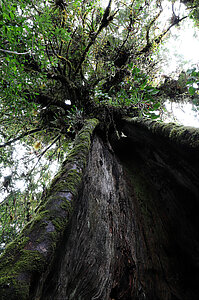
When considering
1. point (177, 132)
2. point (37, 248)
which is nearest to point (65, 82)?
point (177, 132)

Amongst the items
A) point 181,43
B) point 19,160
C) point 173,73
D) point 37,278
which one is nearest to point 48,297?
point 37,278

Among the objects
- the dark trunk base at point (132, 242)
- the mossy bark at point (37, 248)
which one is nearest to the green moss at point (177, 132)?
the dark trunk base at point (132, 242)

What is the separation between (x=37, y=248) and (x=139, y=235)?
145 centimetres

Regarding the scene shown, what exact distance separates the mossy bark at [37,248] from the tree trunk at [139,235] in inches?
1.2

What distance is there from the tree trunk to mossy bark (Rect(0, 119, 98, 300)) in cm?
3

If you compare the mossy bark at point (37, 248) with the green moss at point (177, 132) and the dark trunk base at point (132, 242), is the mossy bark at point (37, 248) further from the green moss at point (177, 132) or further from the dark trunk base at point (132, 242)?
the green moss at point (177, 132)

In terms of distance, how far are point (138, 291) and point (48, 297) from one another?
0.91m

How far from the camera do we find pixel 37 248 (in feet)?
2.98

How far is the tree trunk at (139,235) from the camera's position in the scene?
1.29 meters

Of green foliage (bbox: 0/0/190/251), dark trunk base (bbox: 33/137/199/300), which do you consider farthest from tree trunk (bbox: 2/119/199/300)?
green foliage (bbox: 0/0/190/251)

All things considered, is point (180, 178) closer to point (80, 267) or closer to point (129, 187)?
point (129, 187)

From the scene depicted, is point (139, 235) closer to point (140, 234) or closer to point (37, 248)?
point (140, 234)

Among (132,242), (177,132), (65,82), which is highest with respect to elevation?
(65,82)

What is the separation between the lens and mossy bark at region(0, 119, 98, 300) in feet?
2.44
